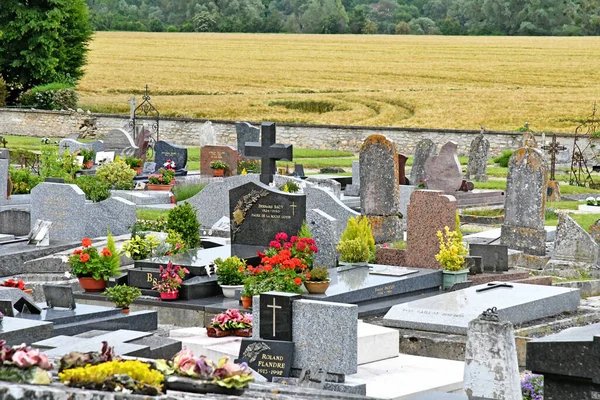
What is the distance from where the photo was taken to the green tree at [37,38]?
2172 inches

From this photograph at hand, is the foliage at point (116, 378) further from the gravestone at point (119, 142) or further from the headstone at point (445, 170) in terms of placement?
the gravestone at point (119, 142)

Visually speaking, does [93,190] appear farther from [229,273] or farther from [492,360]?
[492,360]

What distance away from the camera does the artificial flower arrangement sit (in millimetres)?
14594

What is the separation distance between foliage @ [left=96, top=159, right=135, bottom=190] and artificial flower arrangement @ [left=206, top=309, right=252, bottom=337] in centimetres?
1273

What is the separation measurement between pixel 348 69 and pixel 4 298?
68300mm

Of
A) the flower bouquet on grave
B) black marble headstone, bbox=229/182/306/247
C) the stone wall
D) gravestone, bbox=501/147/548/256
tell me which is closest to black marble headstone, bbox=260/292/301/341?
the flower bouquet on grave

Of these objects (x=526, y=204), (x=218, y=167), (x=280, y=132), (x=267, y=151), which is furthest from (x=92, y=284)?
(x=280, y=132)

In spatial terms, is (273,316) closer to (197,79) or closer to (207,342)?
(207,342)

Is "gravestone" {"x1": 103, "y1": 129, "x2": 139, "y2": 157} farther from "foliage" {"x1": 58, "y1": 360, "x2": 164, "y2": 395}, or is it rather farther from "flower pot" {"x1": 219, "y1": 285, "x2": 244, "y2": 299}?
"foliage" {"x1": 58, "y1": 360, "x2": 164, "y2": 395}

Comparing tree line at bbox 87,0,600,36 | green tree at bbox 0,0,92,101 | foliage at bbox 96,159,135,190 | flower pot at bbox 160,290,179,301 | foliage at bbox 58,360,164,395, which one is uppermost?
tree line at bbox 87,0,600,36

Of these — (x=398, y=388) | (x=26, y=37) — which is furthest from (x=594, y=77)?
(x=398, y=388)

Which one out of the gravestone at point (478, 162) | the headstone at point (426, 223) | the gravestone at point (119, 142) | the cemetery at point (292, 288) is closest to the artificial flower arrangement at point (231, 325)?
the cemetery at point (292, 288)

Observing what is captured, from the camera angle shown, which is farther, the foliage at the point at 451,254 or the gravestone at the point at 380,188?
the gravestone at the point at 380,188

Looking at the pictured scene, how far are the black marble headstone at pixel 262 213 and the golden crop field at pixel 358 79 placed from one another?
3744cm
